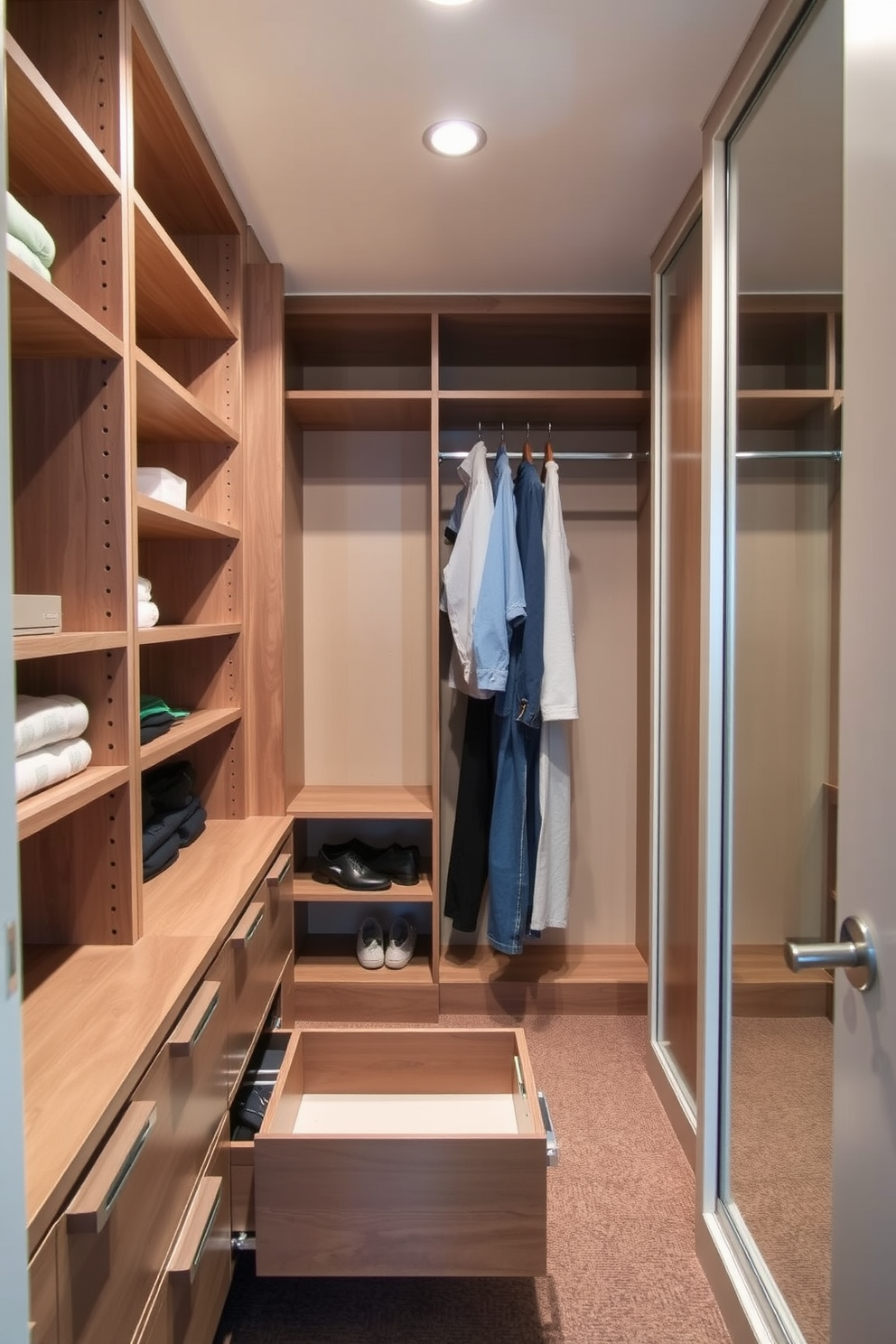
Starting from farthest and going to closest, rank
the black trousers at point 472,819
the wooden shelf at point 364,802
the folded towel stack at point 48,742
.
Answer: the black trousers at point 472,819 → the wooden shelf at point 364,802 → the folded towel stack at point 48,742

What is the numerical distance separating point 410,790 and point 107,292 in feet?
6.02

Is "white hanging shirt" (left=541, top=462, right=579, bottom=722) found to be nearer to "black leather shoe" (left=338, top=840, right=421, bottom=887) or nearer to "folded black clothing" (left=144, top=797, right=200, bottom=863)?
"black leather shoe" (left=338, top=840, right=421, bottom=887)

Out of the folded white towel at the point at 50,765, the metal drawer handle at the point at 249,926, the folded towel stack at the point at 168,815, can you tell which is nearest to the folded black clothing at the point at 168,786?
the folded towel stack at the point at 168,815

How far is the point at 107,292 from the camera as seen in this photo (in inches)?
50.2

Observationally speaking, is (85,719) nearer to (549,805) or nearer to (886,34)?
(886,34)

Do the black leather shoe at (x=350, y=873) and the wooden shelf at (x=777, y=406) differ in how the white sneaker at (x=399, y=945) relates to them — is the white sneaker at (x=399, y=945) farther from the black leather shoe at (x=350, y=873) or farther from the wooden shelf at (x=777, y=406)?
the wooden shelf at (x=777, y=406)

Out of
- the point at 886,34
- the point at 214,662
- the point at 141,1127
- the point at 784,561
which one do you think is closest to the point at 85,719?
the point at 141,1127

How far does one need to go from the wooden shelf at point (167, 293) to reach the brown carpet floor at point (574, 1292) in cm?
204

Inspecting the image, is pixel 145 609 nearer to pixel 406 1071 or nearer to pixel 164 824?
pixel 164 824

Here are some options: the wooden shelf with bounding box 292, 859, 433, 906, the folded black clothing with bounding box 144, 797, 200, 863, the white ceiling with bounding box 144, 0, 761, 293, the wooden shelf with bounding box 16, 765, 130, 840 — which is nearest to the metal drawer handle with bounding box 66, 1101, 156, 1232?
the wooden shelf with bounding box 16, 765, 130, 840

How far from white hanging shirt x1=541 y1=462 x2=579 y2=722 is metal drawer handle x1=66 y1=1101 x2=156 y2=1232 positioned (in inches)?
62.3

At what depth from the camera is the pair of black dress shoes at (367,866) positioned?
2.46 m

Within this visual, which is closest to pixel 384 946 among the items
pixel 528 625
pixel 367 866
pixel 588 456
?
pixel 367 866

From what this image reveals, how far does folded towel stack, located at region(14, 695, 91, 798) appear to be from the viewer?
1.06 m
